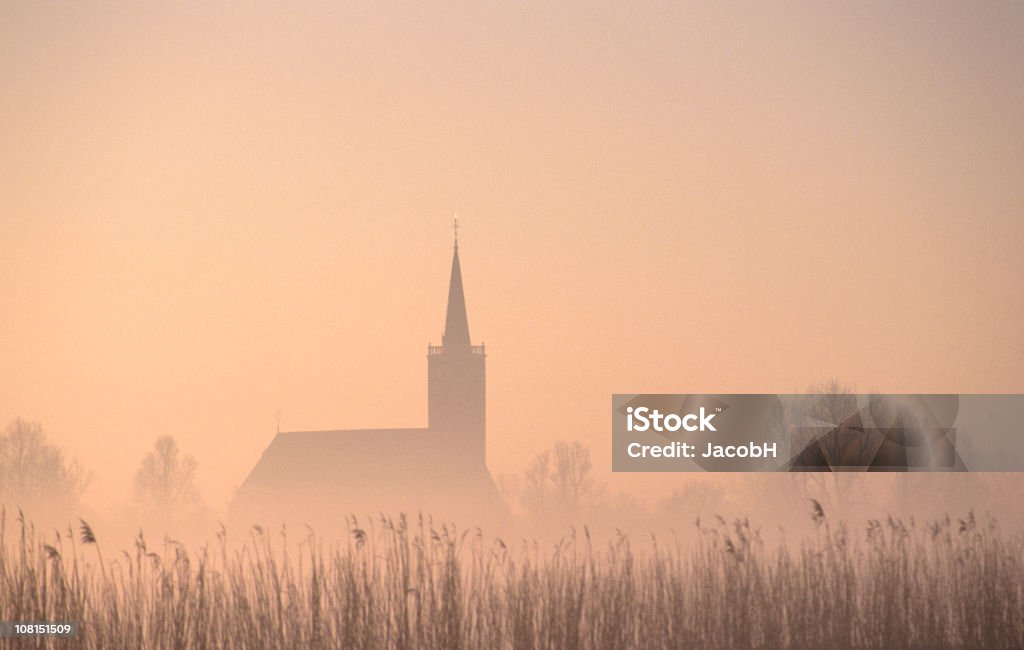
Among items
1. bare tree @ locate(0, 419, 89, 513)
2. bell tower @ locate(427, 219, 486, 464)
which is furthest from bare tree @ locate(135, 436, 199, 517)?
bell tower @ locate(427, 219, 486, 464)

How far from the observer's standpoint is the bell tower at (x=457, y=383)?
45.5 meters

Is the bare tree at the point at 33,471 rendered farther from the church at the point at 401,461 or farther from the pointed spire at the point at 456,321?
the pointed spire at the point at 456,321

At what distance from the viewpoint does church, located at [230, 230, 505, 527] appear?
124 ft

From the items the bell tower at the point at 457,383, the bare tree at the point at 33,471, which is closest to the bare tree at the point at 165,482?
the bare tree at the point at 33,471

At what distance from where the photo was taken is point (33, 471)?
2159cm

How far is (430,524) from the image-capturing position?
856 centimetres

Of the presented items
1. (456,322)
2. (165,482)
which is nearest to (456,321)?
(456,322)

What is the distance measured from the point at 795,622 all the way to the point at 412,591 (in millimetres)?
2824

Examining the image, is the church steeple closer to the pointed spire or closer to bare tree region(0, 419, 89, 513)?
the pointed spire
